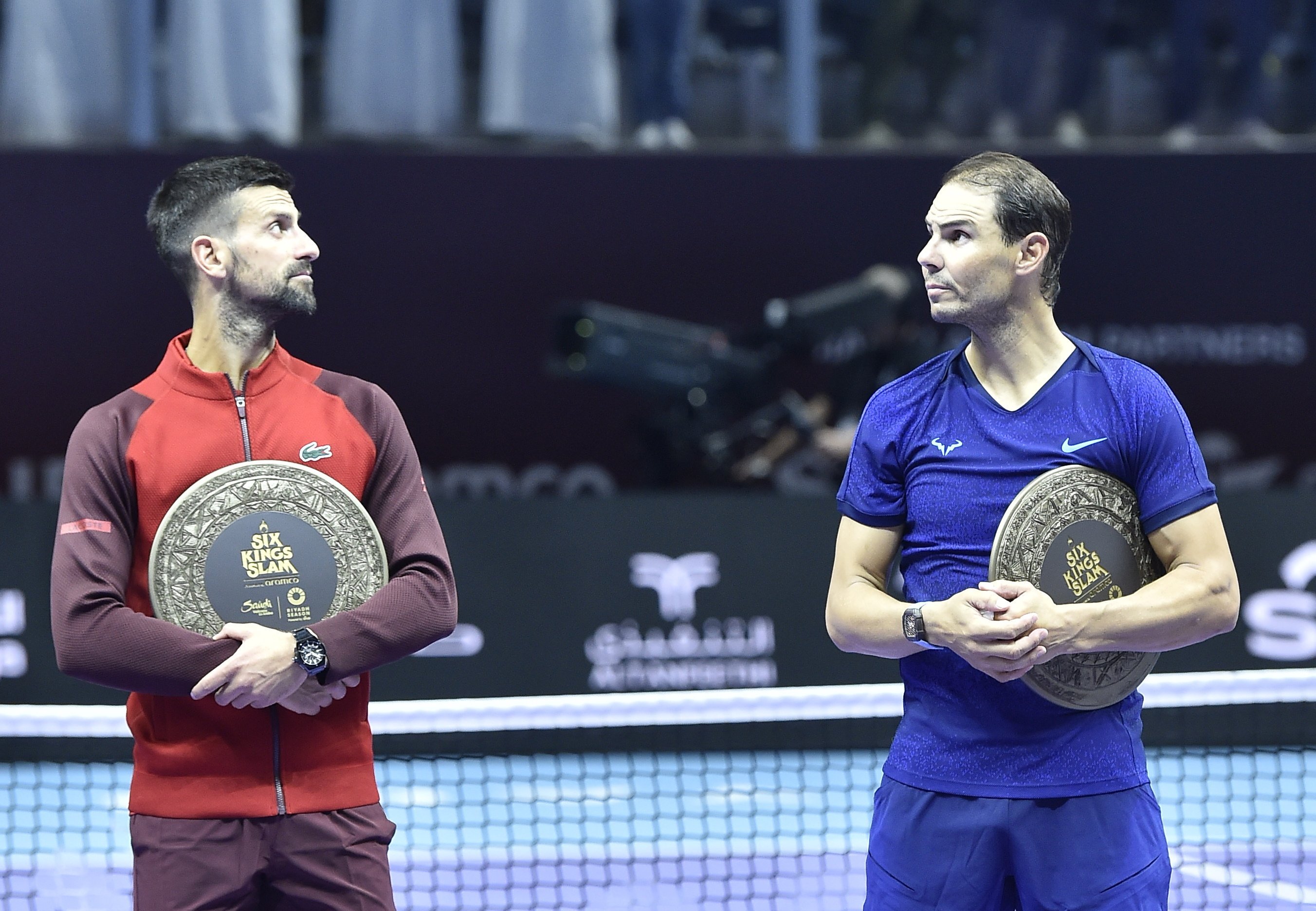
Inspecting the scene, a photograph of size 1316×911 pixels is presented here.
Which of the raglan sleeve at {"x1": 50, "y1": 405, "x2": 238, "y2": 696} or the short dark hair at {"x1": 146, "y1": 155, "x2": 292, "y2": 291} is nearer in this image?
the raglan sleeve at {"x1": 50, "y1": 405, "x2": 238, "y2": 696}

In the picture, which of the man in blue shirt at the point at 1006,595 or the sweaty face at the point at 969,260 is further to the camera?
the sweaty face at the point at 969,260

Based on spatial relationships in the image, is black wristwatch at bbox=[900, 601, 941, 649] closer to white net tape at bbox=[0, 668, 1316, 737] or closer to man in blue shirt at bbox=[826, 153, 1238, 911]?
man in blue shirt at bbox=[826, 153, 1238, 911]

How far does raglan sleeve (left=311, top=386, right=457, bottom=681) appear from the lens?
2480 millimetres

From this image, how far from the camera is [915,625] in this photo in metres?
2.47

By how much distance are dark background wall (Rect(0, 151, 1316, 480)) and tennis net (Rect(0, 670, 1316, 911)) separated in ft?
5.74

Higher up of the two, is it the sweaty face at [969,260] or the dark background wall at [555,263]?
the dark background wall at [555,263]

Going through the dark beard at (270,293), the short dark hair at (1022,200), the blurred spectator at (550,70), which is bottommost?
the dark beard at (270,293)

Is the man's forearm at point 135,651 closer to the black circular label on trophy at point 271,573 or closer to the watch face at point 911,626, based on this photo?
the black circular label on trophy at point 271,573

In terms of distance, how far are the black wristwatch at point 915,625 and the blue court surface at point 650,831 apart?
2469mm

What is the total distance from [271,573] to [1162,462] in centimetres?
148

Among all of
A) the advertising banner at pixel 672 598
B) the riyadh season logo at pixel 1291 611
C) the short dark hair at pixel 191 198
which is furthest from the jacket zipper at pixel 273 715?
→ the riyadh season logo at pixel 1291 611

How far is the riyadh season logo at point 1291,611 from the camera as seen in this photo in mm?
6109

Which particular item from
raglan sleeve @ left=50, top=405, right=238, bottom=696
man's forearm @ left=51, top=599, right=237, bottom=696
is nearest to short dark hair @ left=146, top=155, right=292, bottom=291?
raglan sleeve @ left=50, top=405, right=238, bottom=696

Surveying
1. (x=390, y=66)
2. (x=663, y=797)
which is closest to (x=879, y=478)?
(x=663, y=797)
